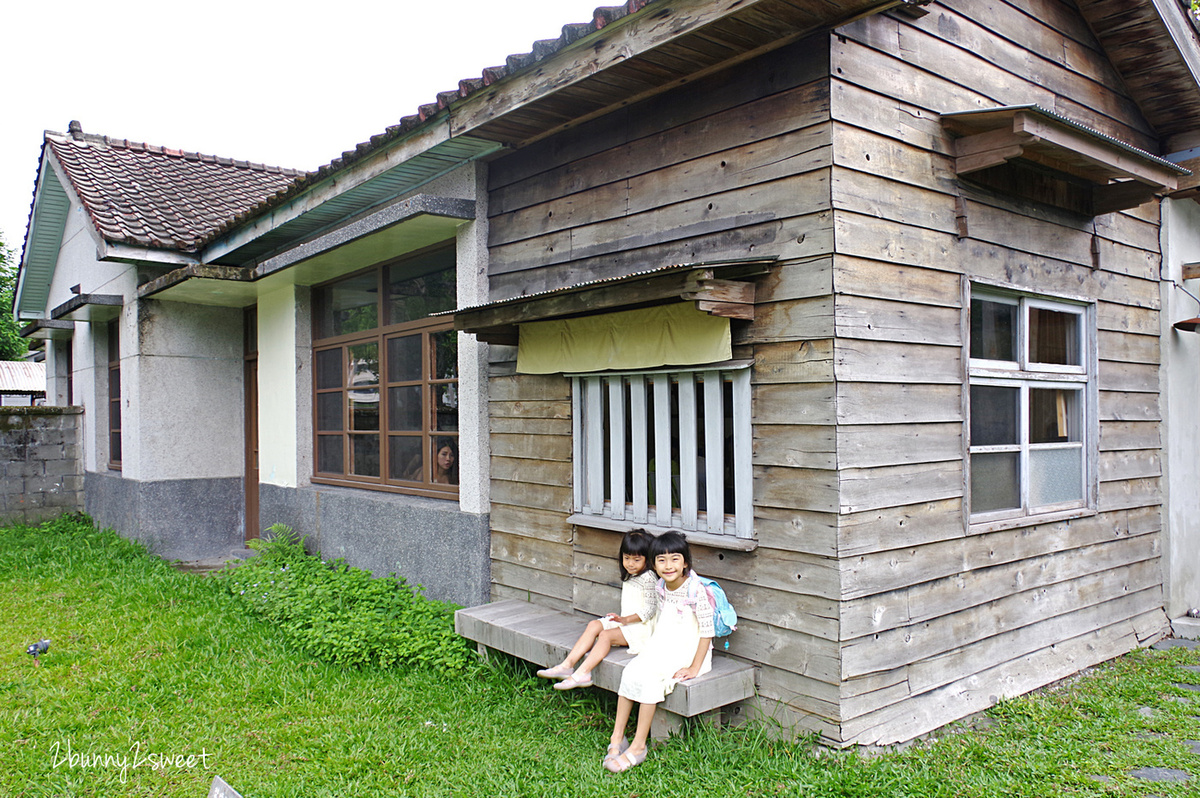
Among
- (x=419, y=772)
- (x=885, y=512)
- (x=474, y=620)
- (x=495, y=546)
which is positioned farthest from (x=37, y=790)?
(x=885, y=512)

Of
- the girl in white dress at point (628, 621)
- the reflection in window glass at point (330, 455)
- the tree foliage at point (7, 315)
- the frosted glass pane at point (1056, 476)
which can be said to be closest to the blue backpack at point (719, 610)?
the girl in white dress at point (628, 621)

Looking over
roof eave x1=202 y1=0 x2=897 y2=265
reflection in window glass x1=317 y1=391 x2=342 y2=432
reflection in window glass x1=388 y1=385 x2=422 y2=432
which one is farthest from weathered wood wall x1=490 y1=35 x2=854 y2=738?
reflection in window glass x1=317 y1=391 x2=342 y2=432

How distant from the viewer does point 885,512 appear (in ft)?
13.7

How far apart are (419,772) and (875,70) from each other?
4.31m

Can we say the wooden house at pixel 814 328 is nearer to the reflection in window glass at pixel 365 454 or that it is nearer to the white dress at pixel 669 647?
the reflection in window glass at pixel 365 454

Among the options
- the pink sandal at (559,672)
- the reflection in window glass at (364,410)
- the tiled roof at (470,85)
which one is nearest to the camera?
the tiled roof at (470,85)

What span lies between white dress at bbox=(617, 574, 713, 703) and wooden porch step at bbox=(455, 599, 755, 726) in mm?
89

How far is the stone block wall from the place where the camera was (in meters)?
12.0

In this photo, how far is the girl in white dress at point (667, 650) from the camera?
407 centimetres

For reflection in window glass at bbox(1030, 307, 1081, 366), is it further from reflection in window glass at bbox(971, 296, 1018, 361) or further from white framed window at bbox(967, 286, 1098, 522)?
reflection in window glass at bbox(971, 296, 1018, 361)

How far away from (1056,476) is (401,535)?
4.94 meters

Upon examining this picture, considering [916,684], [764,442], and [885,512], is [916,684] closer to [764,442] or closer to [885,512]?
[885,512]

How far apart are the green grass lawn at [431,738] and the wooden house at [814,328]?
1.02ft

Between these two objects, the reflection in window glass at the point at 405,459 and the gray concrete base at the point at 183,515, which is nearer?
the reflection in window glass at the point at 405,459
